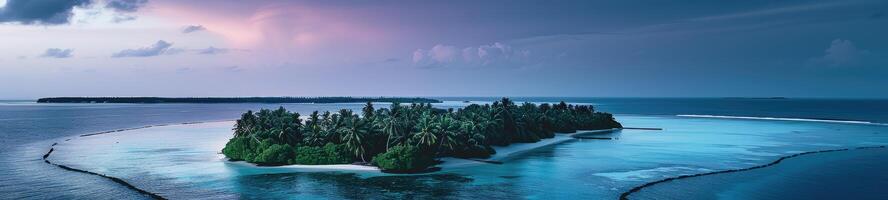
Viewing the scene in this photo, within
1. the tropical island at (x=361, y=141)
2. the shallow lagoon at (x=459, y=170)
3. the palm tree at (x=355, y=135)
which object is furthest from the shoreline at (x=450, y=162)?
the palm tree at (x=355, y=135)

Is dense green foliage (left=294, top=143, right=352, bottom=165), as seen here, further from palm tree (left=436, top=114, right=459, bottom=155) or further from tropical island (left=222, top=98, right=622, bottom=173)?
palm tree (left=436, top=114, right=459, bottom=155)

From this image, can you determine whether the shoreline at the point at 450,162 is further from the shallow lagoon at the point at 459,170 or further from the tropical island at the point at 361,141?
the shallow lagoon at the point at 459,170

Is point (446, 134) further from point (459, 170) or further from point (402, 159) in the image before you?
point (402, 159)

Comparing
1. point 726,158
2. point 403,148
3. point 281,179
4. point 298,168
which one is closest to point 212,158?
point 298,168

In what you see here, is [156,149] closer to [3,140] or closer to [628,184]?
[3,140]

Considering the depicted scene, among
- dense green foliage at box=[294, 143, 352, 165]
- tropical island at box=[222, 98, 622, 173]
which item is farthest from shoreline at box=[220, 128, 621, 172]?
tropical island at box=[222, 98, 622, 173]

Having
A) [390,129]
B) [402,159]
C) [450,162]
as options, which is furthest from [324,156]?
[450,162]

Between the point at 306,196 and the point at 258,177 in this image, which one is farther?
the point at 258,177
